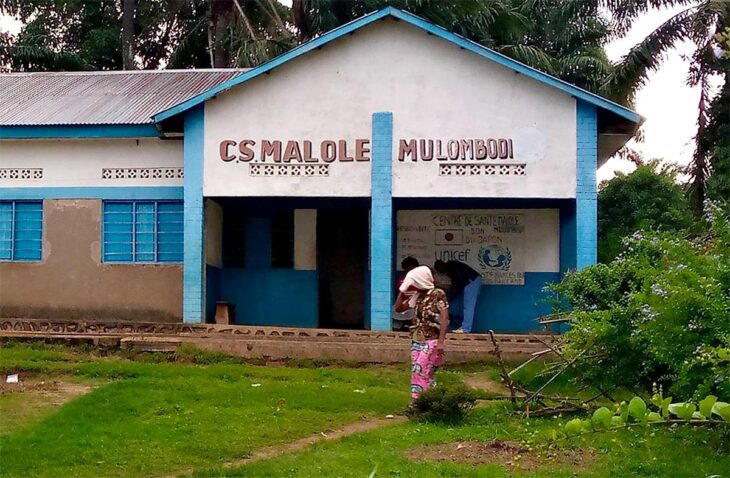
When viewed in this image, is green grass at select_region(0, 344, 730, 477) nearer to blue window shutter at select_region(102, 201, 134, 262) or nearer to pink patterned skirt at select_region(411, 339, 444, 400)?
pink patterned skirt at select_region(411, 339, 444, 400)

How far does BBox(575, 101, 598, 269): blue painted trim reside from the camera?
527 inches

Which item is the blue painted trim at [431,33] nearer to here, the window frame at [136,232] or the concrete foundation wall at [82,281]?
the window frame at [136,232]

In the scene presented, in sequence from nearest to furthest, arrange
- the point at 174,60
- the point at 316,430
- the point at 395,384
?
1. the point at 316,430
2. the point at 395,384
3. the point at 174,60

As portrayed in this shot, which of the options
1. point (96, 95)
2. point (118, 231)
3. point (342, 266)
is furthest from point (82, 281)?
point (342, 266)

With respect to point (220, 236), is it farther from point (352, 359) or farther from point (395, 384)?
point (395, 384)

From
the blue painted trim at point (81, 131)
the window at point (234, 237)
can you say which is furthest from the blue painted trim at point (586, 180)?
the blue painted trim at point (81, 131)

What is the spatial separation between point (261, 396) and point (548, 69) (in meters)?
15.4

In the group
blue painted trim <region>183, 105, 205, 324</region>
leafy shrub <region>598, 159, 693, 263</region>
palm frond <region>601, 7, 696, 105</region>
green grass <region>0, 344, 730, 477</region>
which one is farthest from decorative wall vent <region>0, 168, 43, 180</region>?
leafy shrub <region>598, 159, 693, 263</region>

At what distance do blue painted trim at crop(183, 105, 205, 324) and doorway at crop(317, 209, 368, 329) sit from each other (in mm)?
2911

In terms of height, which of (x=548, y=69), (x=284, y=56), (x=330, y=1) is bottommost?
(x=284, y=56)

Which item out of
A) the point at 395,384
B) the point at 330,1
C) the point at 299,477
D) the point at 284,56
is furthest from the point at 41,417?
the point at 330,1

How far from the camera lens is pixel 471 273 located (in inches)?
605

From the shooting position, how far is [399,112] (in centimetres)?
1369

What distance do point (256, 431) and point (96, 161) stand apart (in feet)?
26.8
